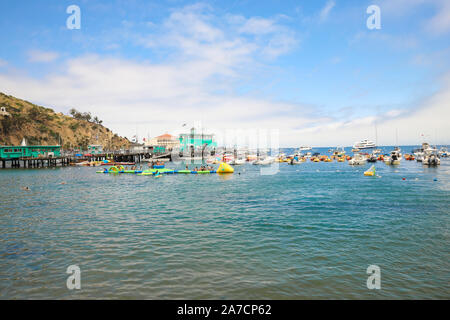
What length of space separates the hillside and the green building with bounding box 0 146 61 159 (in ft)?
148

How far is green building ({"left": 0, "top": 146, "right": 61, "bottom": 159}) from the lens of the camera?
86312 millimetres

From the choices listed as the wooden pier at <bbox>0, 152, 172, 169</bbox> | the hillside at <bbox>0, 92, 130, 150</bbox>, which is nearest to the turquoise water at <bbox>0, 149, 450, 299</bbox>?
the wooden pier at <bbox>0, 152, 172, 169</bbox>

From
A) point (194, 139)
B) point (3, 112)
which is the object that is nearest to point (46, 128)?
point (3, 112)

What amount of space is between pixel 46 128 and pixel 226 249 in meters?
168

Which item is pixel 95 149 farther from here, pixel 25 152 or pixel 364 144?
pixel 364 144

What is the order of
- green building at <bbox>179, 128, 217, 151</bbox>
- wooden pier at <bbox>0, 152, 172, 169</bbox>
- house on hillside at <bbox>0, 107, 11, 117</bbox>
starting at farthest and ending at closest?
green building at <bbox>179, 128, 217, 151</bbox>
house on hillside at <bbox>0, 107, 11, 117</bbox>
wooden pier at <bbox>0, 152, 172, 169</bbox>

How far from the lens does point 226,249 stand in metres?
14.5

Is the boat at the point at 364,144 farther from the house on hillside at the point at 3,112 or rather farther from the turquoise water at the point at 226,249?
the house on hillside at the point at 3,112

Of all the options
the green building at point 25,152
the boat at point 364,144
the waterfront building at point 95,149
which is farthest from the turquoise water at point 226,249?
the boat at point 364,144

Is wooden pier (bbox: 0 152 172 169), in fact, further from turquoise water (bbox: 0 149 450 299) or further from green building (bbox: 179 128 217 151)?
turquoise water (bbox: 0 149 450 299)

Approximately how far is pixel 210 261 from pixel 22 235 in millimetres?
13283

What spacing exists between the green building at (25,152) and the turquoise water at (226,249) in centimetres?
7599

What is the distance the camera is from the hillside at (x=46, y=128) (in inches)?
5114
